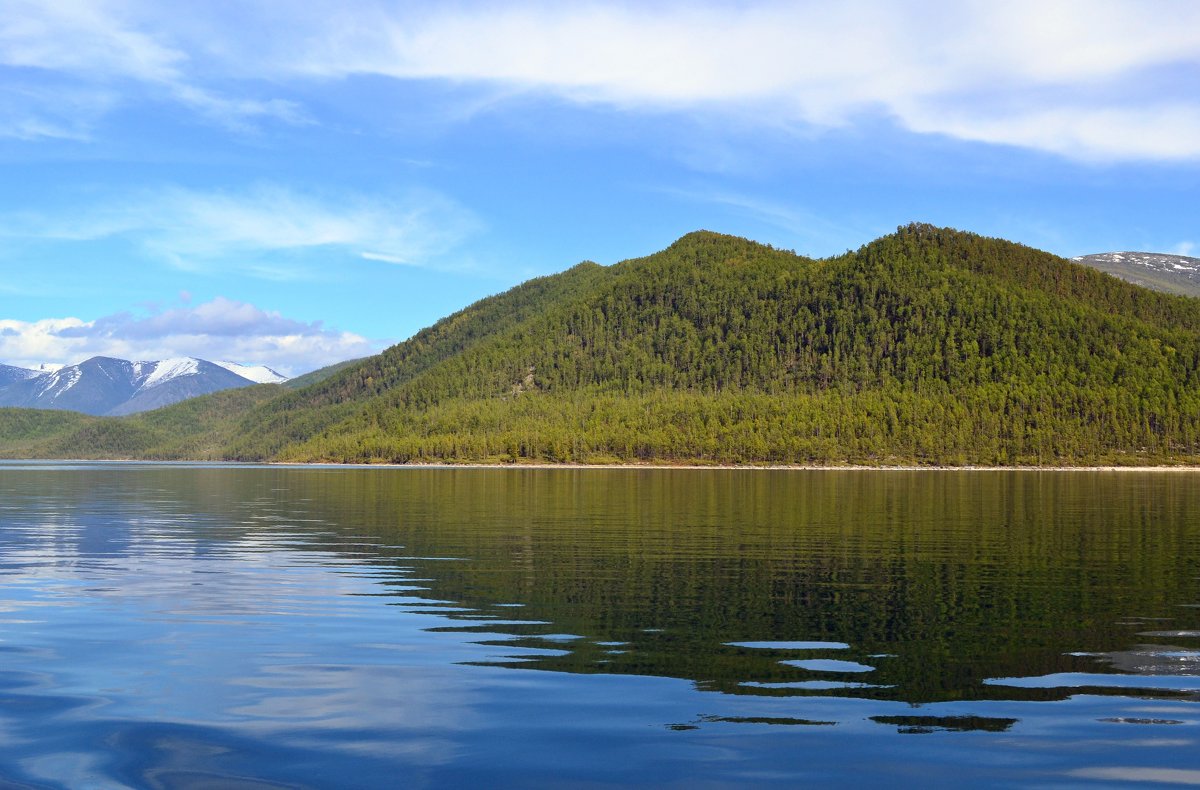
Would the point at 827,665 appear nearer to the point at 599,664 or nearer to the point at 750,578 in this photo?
the point at 599,664

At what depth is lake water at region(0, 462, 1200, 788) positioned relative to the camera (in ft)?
59.6

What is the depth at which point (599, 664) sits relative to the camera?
25781 mm

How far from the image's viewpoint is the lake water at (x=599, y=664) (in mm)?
18172

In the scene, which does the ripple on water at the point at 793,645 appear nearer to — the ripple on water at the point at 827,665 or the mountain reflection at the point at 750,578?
the mountain reflection at the point at 750,578

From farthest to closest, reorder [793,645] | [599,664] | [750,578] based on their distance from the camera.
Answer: [750,578] < [793,645] < [599,664]

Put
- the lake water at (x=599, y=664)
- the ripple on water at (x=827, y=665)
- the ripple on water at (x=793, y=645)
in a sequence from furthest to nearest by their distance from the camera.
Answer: the ripple on water at (x=793, y=645) < the ripple on water at (x=827, y=665) < the lake water at (x=599, y=664)

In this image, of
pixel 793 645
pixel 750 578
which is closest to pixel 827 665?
pixel 793 645

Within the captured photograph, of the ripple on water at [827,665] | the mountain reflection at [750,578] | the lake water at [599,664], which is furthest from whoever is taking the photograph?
the mountain reflection at [750,578]

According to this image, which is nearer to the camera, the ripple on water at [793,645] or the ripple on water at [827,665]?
the ripple on water at [827,665]

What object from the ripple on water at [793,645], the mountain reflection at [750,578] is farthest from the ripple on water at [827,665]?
the ripple on water at [793,645]

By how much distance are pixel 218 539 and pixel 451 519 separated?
19.2 meters

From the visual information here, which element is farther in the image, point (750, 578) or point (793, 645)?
point (750, 578)

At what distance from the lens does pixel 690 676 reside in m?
24.5

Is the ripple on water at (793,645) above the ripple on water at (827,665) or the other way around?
above
